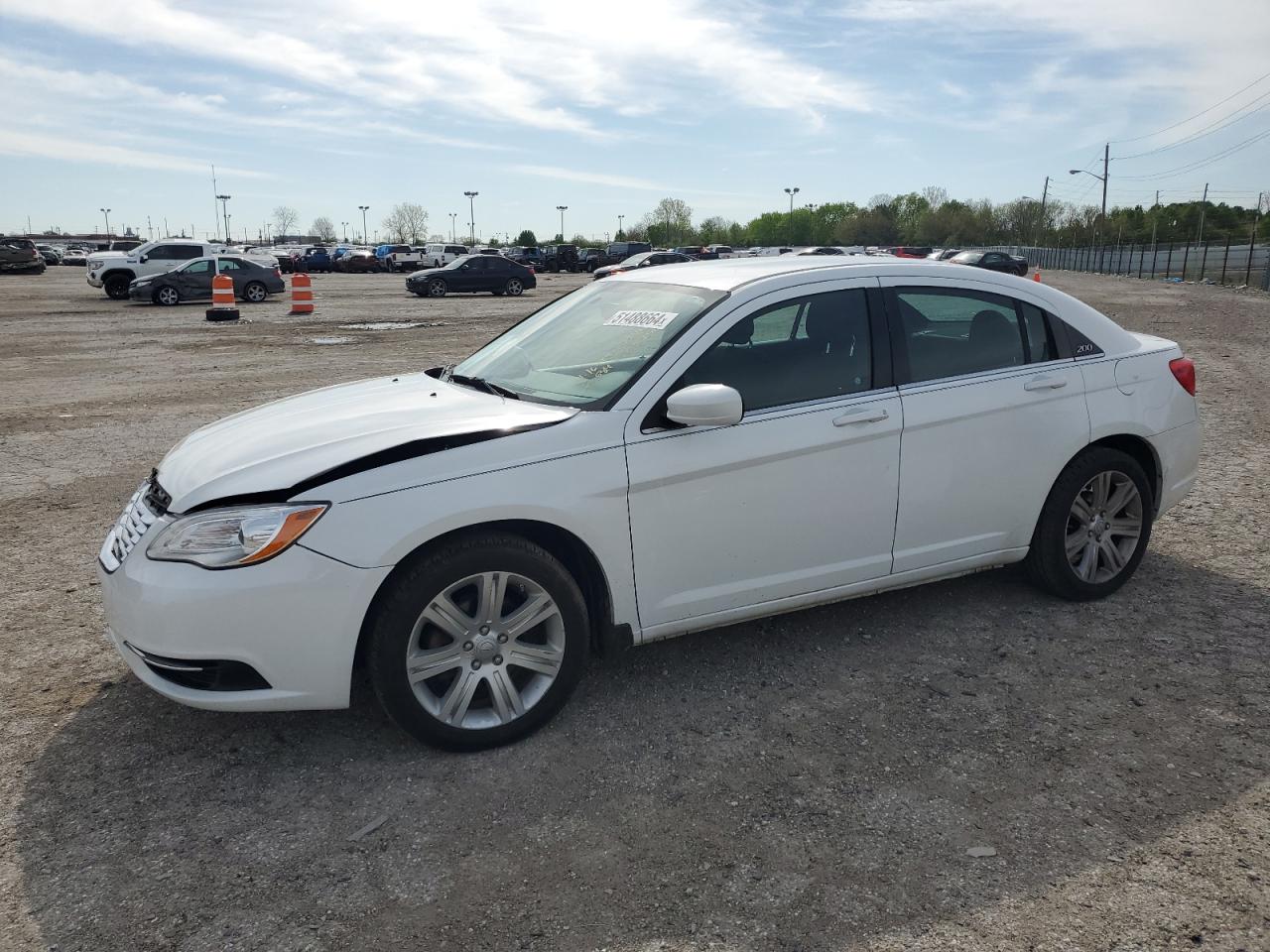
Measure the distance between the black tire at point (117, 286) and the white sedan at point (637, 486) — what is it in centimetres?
2921

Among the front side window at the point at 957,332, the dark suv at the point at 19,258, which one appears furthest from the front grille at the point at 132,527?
the dark suv at the point at 19,258

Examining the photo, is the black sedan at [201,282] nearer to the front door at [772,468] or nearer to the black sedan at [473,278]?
the black sedan at [473,278]

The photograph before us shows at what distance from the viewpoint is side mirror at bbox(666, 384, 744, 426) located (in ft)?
11.7

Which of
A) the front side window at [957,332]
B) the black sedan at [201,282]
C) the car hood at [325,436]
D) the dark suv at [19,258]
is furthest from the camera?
the dark suv at [19,258]

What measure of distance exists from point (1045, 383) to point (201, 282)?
27.9 metres

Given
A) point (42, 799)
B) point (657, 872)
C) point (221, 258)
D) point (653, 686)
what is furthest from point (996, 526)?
point (221, 258)

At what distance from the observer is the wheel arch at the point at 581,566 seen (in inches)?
137

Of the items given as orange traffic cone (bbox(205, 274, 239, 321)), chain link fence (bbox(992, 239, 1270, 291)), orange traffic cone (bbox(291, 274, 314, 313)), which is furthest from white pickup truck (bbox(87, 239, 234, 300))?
chain link fence (bbox(992, 239, 1270, 291))

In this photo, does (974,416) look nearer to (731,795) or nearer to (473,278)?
(731,795)

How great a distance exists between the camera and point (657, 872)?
2898 millimetres

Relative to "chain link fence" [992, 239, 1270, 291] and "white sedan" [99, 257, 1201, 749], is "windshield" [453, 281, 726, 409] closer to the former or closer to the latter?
"white sedan" [99, 257, 1201, 749]

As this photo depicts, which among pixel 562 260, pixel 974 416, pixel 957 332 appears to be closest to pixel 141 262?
pixel 957 332

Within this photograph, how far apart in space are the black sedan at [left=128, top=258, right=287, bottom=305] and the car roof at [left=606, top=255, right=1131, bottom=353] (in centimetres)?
2635

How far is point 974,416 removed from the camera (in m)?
4.33
